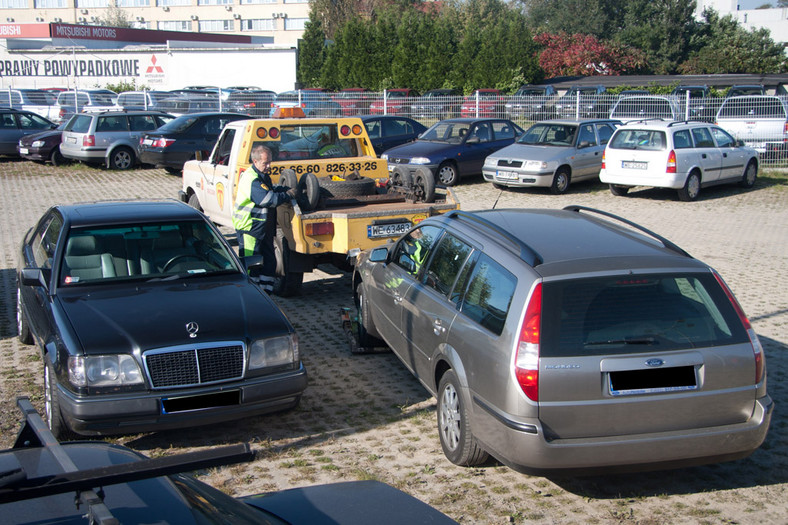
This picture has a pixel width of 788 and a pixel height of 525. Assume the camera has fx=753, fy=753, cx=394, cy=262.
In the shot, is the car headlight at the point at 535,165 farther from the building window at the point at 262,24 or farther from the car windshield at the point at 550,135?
the building window at the point at 262,24

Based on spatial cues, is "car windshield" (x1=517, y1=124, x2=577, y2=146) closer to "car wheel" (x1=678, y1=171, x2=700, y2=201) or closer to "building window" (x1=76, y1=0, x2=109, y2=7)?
"car wheel" (x1=678, y1=171, x2=700, y2=201)

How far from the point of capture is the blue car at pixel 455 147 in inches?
714

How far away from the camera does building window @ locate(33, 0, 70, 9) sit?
293 ft

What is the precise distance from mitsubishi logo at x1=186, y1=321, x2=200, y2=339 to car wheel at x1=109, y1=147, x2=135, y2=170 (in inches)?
659

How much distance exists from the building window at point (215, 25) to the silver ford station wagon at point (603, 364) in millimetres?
90548

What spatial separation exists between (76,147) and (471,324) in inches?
718

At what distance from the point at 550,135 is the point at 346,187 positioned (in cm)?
1030

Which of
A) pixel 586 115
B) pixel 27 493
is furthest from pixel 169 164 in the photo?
pixel 27 493

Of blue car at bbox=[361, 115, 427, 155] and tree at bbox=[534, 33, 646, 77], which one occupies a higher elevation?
tree at bbox=[534, 33, 646, 77]

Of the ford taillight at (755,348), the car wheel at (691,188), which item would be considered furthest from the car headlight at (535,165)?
the ford taillight at (755,348)

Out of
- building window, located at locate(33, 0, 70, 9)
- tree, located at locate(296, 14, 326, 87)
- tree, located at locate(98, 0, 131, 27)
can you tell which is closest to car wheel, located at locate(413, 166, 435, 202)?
tree, located at locate(296, 14, 326, 87)

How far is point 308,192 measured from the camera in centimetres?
860

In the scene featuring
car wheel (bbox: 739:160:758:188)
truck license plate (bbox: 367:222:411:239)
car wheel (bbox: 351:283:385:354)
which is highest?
truck license plate (bbox: 367:222:411:239)

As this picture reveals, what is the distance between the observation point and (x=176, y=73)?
42500 mm
